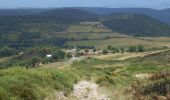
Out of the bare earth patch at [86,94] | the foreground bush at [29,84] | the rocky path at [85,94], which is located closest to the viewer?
the foreground bush at [29,84]

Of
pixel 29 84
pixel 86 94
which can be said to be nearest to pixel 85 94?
pixel 86 94

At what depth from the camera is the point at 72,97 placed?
18281mm

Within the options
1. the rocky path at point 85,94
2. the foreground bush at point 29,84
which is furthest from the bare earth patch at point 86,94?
the foreground bush at point 29,84

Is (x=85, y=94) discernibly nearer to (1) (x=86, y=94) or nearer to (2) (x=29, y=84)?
(1) (x=86, y=94)

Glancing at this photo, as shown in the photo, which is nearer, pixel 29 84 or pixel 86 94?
pixel 29 84

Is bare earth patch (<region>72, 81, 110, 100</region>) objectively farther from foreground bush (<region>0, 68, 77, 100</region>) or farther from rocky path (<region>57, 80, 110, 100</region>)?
foreground bush (<region>0, 68, 77, 100</region>)

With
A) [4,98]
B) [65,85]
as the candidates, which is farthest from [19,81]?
[65,85]

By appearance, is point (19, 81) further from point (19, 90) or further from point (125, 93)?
point (125, 93)

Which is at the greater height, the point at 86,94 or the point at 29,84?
the point at 29,84

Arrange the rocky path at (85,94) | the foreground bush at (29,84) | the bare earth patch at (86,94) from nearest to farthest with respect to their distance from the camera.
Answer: the foreground bush at (29,84)
the rocky path at (85,94)
the bare earth patch at (86,94)

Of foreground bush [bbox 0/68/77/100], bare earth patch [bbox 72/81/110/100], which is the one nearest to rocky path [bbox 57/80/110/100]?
bare earth patch [bbox 72/81/110/100]

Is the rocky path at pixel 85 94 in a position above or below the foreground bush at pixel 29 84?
below

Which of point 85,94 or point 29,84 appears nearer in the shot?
point 29,84

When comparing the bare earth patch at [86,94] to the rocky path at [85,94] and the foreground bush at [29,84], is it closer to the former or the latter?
the rocky path at [85,94]
